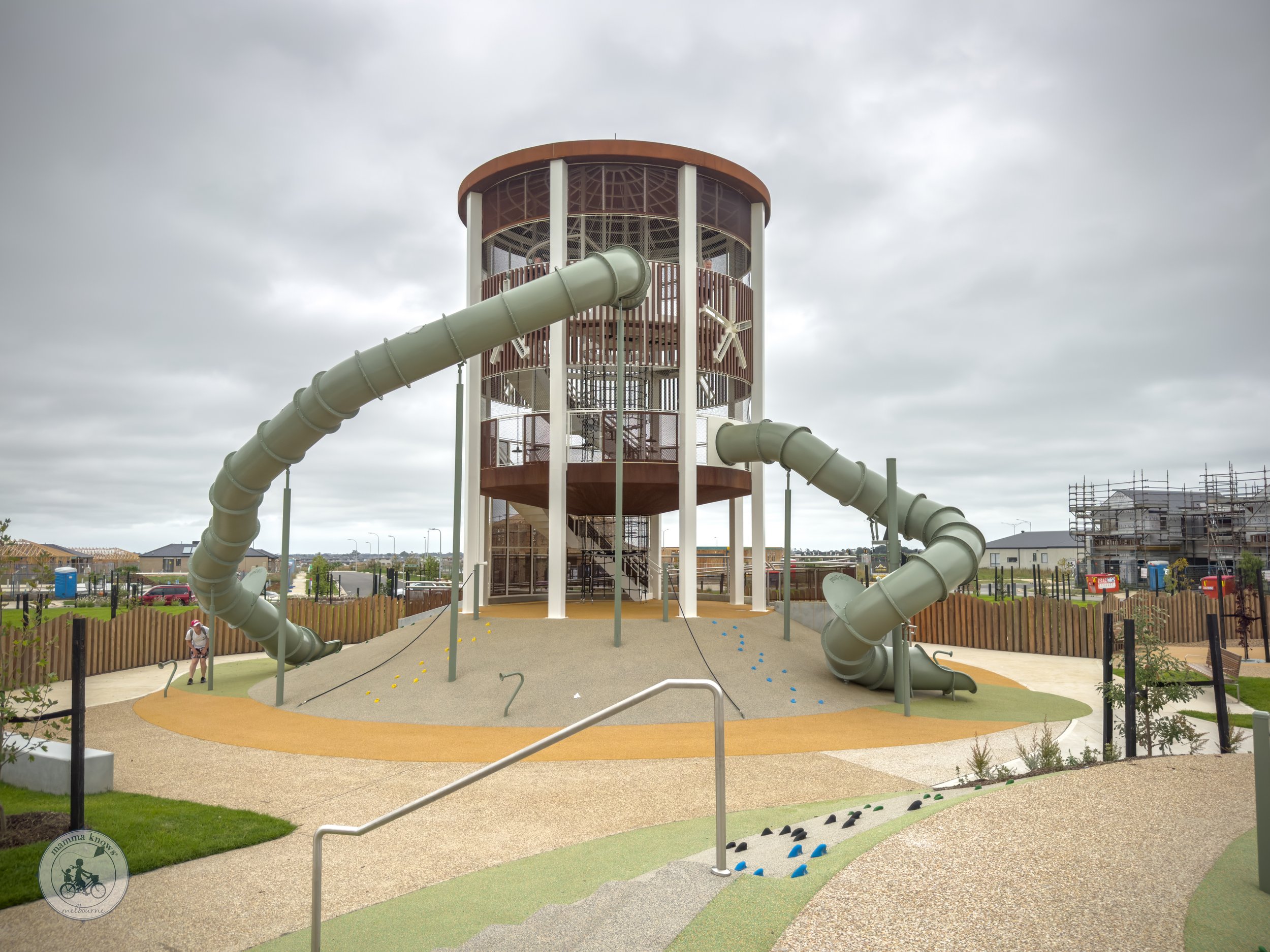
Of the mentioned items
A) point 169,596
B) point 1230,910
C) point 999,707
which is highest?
point 1230,910

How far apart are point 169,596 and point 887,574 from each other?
164ft

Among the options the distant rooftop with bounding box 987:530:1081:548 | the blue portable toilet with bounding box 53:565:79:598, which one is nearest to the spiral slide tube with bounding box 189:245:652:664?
the blue portable toilet with bounding box 53:565:79:598

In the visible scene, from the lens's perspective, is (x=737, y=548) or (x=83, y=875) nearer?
(x=83, y=875)

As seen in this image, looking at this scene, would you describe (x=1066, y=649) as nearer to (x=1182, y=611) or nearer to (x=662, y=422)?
(x=1182, y=611)

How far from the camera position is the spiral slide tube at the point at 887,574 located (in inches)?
623

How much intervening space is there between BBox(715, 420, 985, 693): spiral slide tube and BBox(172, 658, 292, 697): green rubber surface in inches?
534

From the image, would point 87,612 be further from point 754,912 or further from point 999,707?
point 754,912

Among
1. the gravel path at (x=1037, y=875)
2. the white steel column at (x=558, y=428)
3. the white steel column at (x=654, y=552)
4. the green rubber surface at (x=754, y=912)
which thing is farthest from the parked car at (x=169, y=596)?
the gravel path at (x=1037, y=875)

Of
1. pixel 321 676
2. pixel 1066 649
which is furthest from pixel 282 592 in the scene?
pixel 1066 649

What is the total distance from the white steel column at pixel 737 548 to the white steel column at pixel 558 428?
667cm

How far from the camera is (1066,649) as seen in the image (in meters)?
27.2

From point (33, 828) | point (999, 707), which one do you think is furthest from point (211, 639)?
point (999, 707)

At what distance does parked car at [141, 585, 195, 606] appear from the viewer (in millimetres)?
49325

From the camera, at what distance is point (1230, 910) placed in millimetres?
5074
